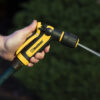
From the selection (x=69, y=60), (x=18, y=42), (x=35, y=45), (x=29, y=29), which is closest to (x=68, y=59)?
(x=69, y=60)

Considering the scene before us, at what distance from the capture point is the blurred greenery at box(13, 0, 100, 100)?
4.16m

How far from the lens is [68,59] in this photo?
14.7 ft

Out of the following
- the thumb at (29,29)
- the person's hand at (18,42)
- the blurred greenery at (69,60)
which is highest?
the thumb at (29,29)

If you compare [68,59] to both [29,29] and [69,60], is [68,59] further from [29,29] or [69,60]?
[29,29]

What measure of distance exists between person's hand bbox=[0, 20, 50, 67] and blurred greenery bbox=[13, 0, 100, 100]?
4.87 ft

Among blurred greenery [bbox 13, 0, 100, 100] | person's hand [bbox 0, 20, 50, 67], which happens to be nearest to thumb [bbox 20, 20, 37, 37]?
person's hand [bbox 0, 20, 50, 67]

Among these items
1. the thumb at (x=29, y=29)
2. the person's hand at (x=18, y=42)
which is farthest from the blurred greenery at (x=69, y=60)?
the thumb at (x=29, y=29)

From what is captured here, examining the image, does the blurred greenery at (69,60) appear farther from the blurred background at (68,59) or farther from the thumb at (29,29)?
the thumb at (29,29)

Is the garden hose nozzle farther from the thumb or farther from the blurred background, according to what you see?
the blurred background

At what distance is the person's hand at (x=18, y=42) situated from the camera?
2.67m

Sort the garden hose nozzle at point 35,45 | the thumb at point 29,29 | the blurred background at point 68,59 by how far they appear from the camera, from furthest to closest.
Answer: the blurred background at point 68,59 → the thumb at point 29,29 → the garden hose nozzle at point 35,45

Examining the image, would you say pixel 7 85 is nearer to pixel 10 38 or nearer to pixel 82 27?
pixel 82 27

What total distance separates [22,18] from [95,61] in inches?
67.1

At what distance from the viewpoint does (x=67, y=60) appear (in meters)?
4.50
